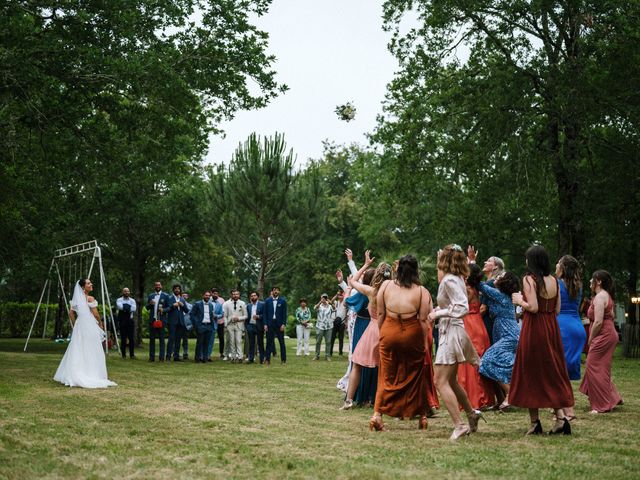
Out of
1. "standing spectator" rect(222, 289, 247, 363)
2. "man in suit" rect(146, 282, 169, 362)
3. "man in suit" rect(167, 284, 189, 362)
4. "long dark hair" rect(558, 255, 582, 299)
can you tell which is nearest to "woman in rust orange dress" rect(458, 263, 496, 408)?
"long dark hair" rect(558, 255, 582, 299)

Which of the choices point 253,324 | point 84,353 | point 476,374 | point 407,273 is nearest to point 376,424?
point 407,273

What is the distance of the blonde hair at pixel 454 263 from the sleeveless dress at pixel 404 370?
626 mm

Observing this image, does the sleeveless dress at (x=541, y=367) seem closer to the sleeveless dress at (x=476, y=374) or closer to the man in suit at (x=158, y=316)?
the sleeveless dress at (x=476, y=374)

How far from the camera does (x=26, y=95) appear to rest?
17172 mm

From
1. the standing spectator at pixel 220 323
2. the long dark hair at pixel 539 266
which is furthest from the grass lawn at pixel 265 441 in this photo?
the standing spectator at pixel 220 323

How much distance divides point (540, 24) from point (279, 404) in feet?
62.0

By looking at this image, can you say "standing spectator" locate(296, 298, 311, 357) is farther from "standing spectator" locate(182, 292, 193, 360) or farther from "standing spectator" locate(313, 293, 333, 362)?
"standing spectator" locate(182, 292, 193, 360)

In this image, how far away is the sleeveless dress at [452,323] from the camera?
9.12m

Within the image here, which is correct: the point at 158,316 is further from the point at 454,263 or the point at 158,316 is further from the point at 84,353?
the point at 454,263

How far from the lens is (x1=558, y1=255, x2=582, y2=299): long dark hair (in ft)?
35.7

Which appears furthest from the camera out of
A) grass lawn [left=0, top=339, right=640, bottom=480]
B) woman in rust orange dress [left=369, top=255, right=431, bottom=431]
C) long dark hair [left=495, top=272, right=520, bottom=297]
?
long dark hair [left=495, top=272, right=520, bottom=297]

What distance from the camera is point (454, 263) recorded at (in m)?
9.24

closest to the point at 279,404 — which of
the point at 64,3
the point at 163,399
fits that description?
the point at 163,399

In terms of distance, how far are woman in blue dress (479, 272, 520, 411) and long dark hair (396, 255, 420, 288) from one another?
2.70m
